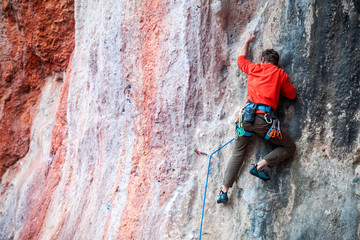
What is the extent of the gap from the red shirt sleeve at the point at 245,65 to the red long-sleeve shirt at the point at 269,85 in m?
0.06

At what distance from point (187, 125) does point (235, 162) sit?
1.07 m

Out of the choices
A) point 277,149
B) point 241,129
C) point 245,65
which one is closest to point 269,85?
point 245,65

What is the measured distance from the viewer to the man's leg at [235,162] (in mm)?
4484

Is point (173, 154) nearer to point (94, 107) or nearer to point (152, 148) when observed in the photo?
point (152, 148)

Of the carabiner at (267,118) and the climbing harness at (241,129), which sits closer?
the carabiner at (267,118)

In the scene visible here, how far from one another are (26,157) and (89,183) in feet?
12.7

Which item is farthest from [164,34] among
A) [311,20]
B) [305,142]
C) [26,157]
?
[26,157]

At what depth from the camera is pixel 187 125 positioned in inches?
212

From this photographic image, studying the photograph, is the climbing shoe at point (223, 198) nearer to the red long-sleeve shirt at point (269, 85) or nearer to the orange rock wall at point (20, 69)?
the red long-sleeve shirt at point (269, 85)

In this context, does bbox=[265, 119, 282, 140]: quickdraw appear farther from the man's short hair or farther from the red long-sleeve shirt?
the man's short hair

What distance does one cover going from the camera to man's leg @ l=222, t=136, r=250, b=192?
14.7 ft

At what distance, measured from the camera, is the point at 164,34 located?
18.1ft

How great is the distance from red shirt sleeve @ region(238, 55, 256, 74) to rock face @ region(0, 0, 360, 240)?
324 millimetres

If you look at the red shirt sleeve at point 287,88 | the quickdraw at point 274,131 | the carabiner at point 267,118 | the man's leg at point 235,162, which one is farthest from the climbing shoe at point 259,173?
the red shirt sleeve at point 287,88
